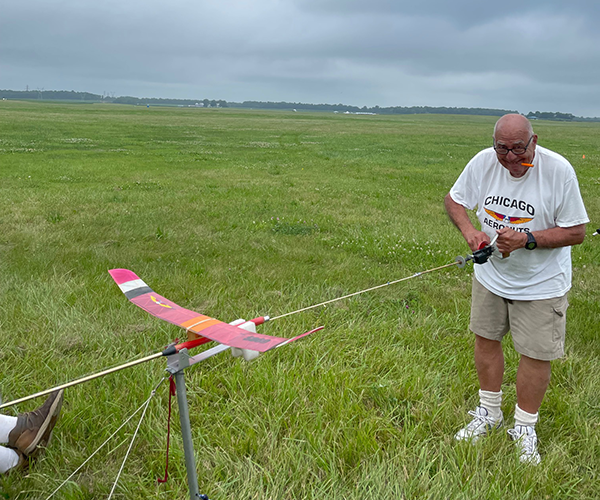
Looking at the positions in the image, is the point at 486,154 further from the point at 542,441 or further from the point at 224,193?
the point at 224,193

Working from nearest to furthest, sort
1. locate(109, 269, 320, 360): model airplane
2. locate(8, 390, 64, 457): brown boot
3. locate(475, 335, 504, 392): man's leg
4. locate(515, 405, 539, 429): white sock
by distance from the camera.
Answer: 1. locate(109, 269, 320, 360): model airplane
2. locate(8, 390, 64, 457): brown boot
3. locate(515, 405, 539, 429): white sock
4. locate(475, 335, 504, 392): man's leg

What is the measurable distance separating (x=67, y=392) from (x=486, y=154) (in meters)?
3.44

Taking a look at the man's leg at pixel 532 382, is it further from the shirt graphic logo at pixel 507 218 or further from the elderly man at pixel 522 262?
the shirt graphic logo at pixel 507 218

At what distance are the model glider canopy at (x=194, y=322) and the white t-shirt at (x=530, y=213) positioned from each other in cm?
186

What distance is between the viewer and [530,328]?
2.86 meters

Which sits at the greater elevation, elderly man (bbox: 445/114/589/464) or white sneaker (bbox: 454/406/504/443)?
elderly man (bbox: 445/114/589/464)

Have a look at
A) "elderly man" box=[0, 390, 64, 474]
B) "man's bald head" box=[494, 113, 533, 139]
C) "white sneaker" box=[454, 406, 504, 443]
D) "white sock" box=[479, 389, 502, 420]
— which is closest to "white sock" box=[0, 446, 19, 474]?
"elderly man" box=[0, 390, 64, 474]

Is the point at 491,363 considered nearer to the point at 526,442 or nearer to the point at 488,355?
the point at 488,355

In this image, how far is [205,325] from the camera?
6.17 ft

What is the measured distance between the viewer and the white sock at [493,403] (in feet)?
10.5

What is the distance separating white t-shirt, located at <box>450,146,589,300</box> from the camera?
2.71 m

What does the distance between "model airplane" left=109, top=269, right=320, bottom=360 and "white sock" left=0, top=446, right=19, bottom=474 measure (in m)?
1.32

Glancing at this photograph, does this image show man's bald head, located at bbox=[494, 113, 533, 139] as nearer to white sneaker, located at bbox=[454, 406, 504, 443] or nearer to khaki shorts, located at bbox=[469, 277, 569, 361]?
khaki shorts, located at bbox=[469, 277, 569, 361]

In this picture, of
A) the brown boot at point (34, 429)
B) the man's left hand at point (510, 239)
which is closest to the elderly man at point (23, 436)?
the brown boot at point (34, 429)
